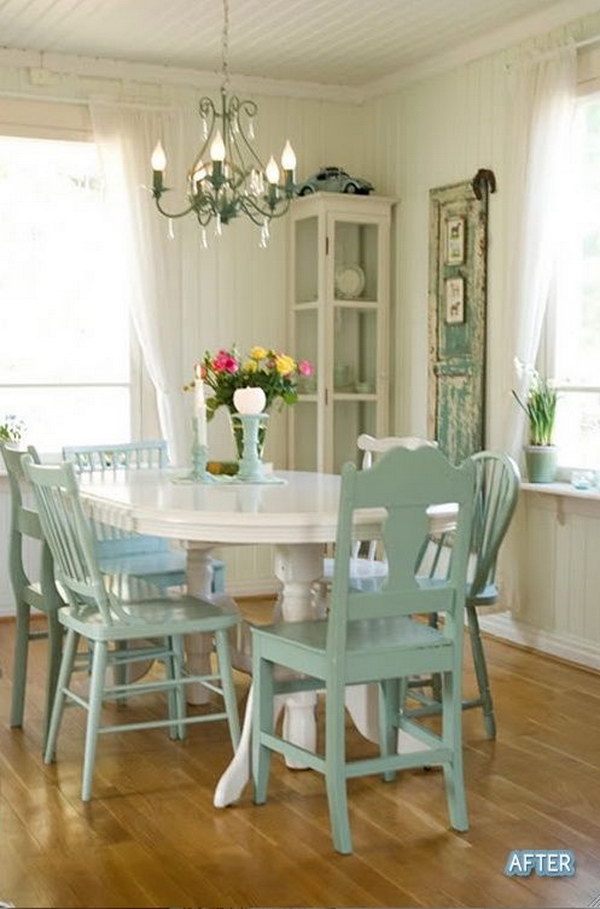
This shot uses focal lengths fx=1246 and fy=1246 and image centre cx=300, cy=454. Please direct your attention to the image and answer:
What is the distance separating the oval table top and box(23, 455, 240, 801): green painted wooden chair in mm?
154

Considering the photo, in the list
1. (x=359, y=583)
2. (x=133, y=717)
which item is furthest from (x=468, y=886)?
(x=133, y=717)

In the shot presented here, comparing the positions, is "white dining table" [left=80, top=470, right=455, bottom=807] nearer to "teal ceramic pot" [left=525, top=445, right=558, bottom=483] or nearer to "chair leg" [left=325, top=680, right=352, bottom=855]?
"chair leg" [left=325, top=680, right=352, bottom=855]

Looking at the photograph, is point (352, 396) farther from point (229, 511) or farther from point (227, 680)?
point (229, 511)

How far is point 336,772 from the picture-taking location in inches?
123

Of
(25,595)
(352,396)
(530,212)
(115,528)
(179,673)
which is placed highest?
(530,212)

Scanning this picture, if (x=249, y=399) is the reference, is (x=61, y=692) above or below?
below

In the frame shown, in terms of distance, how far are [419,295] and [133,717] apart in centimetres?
288

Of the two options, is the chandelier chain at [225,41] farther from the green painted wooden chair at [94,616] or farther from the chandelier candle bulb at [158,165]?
the green painted wooden chair at [94,616]

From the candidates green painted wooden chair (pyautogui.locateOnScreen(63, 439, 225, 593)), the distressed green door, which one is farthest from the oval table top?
the distressed green door

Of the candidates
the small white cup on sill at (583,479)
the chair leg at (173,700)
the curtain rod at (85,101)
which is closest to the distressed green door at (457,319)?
the small white cup on sill at (583,479)

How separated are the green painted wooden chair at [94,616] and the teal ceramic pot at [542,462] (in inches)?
80.8

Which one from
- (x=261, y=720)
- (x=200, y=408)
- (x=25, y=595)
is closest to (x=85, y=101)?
(x=200, y=408)

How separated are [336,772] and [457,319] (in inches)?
128

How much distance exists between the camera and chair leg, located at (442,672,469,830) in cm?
328
